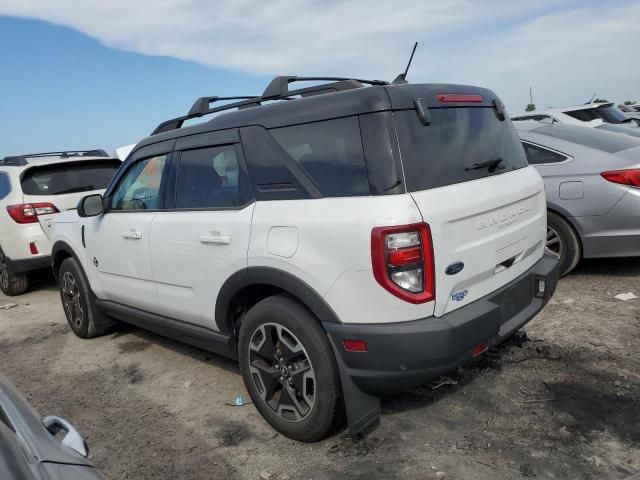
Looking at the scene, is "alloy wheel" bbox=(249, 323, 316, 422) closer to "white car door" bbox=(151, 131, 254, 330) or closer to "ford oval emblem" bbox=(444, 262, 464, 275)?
"white car door" bbox=(151, 131, 254, 330)

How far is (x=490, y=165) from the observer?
2898mm

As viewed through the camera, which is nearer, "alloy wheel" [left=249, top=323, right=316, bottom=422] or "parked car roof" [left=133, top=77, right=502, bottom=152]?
"parked car roof" [left=133, top=77, right=502, bottom=152]

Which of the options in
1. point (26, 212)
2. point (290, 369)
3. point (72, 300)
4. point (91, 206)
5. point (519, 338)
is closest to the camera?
point (290, 369)

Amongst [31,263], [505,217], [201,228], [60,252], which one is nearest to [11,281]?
[31,263]

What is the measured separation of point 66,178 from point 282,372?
5.12 metres

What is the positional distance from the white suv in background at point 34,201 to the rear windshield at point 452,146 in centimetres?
537

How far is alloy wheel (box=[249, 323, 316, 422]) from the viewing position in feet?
9.04

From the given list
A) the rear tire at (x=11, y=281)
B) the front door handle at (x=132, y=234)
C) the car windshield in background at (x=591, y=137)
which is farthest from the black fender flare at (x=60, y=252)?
the car windshield in background at (x=591, y=137)

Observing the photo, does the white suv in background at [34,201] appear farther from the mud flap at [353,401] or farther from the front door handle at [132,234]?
the mud flap at [353,401]

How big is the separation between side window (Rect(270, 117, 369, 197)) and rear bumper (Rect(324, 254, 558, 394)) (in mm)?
672

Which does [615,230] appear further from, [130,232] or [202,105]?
[130,232]

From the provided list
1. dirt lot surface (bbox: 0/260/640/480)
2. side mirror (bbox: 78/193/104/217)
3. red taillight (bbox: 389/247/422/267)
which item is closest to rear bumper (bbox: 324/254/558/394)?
red taillight (bbox: 389/247/422/267)

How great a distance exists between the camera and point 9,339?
209 inches

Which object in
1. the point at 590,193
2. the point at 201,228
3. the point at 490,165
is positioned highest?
the point at 490,165
